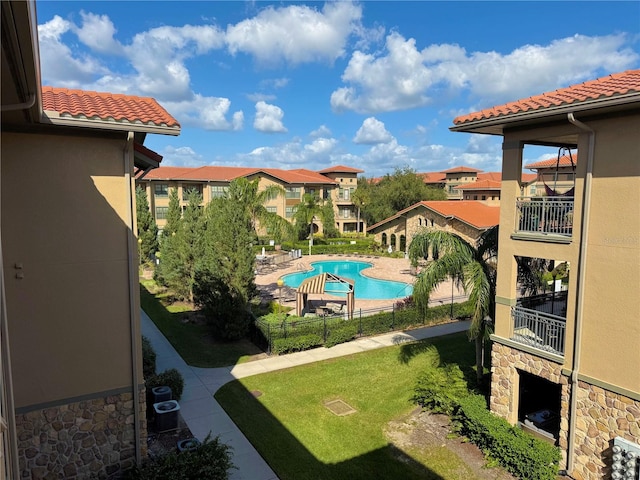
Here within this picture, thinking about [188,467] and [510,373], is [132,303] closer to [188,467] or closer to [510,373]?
[188,467]

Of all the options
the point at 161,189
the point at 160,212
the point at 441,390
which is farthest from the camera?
the point at 160,212

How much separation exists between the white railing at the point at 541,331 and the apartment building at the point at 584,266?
0.10 feet

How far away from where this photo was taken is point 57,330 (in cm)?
804

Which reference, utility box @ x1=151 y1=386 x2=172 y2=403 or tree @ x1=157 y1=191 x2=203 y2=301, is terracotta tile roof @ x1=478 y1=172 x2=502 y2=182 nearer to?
tree @ x1=157 y1=191 x2=203 y2=301

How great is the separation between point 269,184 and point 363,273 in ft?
77.6

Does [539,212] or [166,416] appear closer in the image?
Answer: [539,212]

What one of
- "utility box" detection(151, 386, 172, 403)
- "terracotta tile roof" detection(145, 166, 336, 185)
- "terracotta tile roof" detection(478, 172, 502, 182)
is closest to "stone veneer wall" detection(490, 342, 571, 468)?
"utility box" detection(151, 386, 172, 403)

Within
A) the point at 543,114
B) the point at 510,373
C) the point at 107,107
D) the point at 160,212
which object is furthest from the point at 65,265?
the point at 160,212

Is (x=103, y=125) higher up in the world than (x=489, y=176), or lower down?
lower down

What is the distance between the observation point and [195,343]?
18031mm

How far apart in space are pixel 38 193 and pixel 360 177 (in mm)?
82066

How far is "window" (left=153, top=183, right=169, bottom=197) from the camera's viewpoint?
1976 inches

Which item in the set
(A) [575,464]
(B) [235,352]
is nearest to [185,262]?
(B) [235,352]

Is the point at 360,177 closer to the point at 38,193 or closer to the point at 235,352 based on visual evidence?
the point at 235,352
